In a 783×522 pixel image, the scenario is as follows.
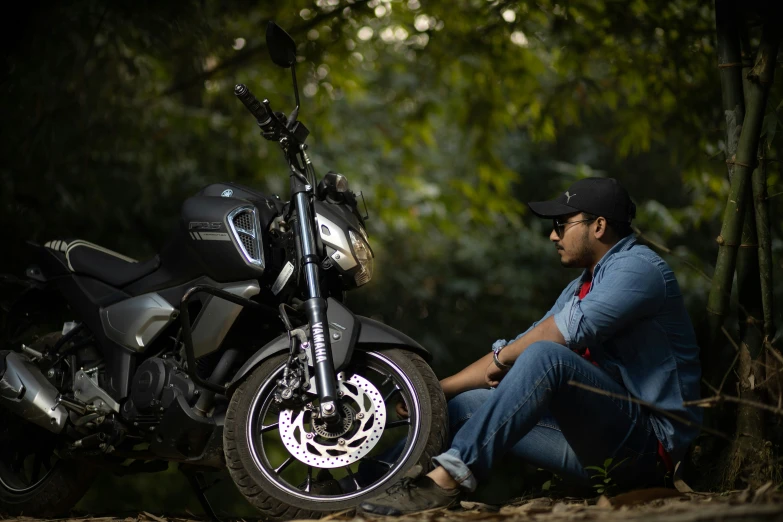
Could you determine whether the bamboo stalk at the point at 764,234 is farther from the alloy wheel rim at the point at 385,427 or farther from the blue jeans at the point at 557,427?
the alloy wheel rim at the point at 385,427

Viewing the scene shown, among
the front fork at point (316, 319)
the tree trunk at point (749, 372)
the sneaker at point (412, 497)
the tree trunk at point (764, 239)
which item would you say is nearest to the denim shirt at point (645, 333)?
the tree trunk at point (749, 372)

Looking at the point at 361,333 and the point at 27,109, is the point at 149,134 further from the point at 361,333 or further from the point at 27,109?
the point at 361,333

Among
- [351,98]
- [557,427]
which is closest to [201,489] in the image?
[557,427]

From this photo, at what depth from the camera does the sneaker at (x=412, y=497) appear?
314cm

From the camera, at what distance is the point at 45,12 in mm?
6109

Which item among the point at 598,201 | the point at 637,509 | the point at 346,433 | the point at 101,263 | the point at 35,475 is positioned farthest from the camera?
the point at 35,475

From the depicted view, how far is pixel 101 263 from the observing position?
164 inches

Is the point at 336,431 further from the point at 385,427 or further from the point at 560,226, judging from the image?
the point at 560,226

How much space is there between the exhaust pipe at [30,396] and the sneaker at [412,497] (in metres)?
1.56

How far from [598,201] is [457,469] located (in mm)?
1197

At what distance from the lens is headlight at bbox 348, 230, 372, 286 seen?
3568mm

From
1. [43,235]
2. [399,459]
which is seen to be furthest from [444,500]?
[43,235]

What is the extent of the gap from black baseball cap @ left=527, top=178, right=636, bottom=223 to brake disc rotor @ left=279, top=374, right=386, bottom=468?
1021 mm

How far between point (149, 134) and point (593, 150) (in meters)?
6.62
